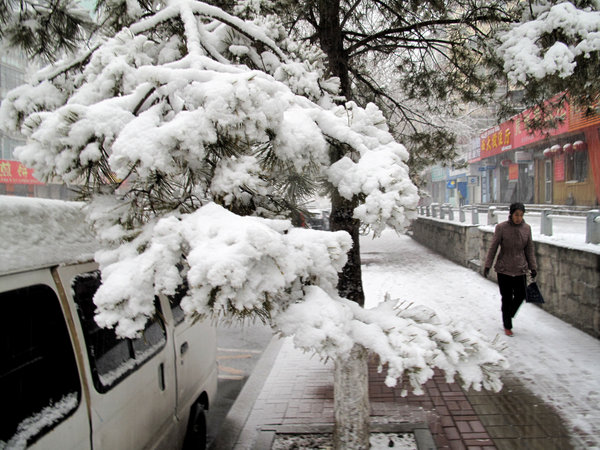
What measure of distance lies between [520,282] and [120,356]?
527 cm

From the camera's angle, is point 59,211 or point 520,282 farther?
point 520,282

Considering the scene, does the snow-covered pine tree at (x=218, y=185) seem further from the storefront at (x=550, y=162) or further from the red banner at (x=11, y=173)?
the red banner at (x=11, y=173)

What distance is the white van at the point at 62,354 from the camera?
1.79 metres

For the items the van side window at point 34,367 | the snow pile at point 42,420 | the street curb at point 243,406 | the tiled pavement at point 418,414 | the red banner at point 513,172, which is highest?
the red banner at point 513,172

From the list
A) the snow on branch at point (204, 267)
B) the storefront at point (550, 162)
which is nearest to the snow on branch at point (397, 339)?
the snow on branch at point (204, 267)

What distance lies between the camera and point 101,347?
7.75ft

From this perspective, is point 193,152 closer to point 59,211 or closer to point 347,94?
point 59,211

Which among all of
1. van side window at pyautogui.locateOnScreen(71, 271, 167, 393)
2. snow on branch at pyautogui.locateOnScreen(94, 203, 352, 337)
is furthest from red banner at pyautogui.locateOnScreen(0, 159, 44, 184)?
snow on branch at pyautogui.locateOnScreen(94, 203, 352, 337)

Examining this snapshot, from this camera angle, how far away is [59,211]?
2277mm

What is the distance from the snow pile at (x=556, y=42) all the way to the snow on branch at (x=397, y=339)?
194cm

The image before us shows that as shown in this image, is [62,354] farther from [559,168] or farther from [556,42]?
[559,168]

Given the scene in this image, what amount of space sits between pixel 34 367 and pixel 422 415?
326 centimetres

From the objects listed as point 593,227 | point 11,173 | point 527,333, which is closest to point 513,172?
point 593,227

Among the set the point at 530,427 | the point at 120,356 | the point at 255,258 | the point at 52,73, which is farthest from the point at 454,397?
the point at 52,73
